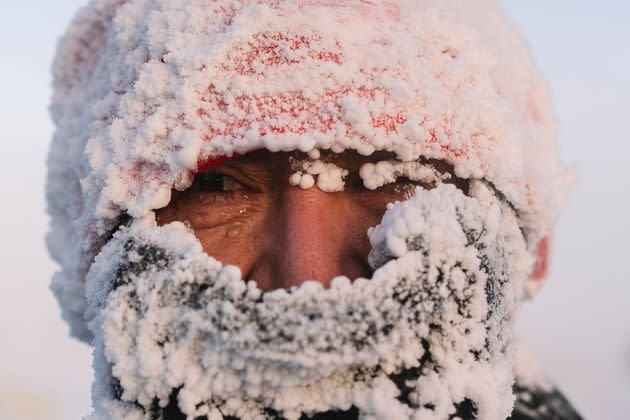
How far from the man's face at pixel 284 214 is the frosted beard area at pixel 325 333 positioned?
0.09 metres

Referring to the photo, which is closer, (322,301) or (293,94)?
(322,301)

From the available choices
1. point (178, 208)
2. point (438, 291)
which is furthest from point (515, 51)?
point (178, 208)

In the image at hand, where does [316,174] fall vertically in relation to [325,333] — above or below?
above

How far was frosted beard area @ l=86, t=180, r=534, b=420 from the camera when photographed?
3.00ft

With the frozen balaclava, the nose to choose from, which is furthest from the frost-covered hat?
the nose

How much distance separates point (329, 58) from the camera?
1.10m

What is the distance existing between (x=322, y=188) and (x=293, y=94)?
0.54 feet

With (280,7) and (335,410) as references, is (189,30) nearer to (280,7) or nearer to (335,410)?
(280,7)

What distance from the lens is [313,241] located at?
110 centimetres

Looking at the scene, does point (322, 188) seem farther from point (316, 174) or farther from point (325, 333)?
point (325, 333)

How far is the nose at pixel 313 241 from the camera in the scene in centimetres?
106

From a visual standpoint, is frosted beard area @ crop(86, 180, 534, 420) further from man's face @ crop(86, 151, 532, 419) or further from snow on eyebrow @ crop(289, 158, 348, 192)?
snow on eyebrow @ crop(289, 158, 348, 192)

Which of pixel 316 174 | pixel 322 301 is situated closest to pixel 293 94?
pixel 316 174

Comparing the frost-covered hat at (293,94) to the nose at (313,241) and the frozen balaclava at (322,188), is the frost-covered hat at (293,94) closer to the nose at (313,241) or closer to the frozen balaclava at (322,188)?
the frozen balaclava at (322,188)
